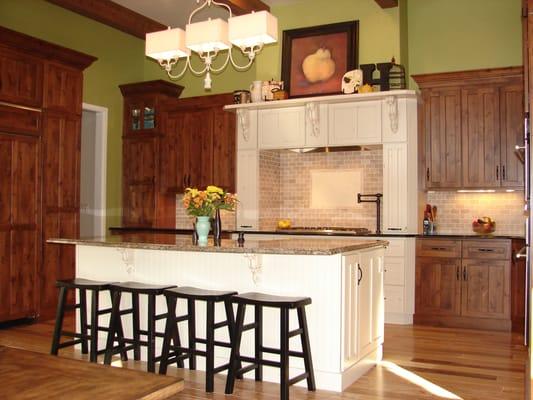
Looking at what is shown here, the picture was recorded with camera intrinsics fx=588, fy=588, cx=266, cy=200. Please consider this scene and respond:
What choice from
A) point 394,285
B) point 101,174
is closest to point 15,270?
point 101,174

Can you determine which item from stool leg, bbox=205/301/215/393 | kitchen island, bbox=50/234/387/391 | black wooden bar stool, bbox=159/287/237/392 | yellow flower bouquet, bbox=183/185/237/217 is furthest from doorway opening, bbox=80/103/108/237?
stool leg, bbox=205/301/215/393

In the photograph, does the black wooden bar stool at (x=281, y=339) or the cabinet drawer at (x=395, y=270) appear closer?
the black wooden bar stool at (x=281, y=339)

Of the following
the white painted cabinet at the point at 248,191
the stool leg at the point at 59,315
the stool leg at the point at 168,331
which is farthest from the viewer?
the white painted cabinet at the point at 248,191

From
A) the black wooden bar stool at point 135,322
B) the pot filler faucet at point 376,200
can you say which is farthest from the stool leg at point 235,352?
the pot filler faucet at point 376,200

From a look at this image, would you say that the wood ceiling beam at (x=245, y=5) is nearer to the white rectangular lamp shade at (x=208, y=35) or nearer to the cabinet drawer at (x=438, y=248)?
the white rectangular lamp shade at (x=208, y=35)

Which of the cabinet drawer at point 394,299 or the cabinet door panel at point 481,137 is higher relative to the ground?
the cabinet door panel at point 481,137

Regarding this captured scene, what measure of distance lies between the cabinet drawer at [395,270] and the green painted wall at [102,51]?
388cm

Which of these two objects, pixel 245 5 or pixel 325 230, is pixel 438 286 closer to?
pixel 325 230

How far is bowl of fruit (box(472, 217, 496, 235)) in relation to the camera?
6.30 m

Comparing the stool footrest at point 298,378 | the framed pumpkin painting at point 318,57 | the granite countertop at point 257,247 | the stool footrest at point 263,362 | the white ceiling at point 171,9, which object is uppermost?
the white ceiling at point 171,9

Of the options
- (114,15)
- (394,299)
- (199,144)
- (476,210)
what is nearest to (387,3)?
(476,210)

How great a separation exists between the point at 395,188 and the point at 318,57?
5.92 feet

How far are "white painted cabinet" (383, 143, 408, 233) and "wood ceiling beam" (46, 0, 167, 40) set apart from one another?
12.2 feet

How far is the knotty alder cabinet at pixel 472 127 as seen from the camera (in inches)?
241
